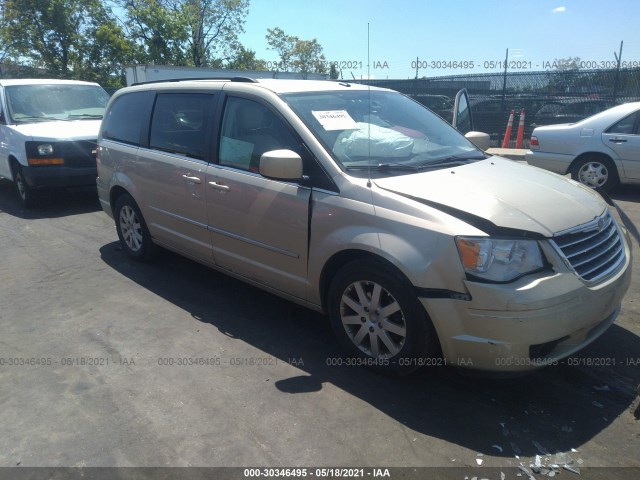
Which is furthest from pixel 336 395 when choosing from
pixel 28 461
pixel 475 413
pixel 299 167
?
pixel 28 461

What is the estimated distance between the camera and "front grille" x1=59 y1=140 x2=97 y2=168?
774 centimetres

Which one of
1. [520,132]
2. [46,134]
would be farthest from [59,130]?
[520,132]

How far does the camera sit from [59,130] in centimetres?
798

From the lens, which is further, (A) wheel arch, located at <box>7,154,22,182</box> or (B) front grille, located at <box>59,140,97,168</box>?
(A) wheel arch, located at <box>7,154,22,182</box>

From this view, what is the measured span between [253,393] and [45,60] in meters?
28.6

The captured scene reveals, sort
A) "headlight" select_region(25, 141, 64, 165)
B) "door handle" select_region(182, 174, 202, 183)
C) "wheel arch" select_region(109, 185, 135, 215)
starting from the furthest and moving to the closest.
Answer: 1. "headlight" select_region(25, 141, 64, 165)
2. "wheel arch" select_region(109, 185, 135, 215)
3. "door handle" select_region(182, 174, 202, 183)

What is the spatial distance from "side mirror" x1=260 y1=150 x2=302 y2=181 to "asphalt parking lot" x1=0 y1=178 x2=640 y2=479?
50.2 inches

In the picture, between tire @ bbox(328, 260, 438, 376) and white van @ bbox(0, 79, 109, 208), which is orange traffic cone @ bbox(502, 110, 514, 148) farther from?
tire @ bbox(328, 260, 438, 376)

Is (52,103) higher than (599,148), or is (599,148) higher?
(52,103)

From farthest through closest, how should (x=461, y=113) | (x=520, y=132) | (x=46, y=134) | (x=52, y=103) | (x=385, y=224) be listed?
1. (x=520, y=132)
2. (x=52, y=103)
3. (x=46, y=134)
4. (x=461, y=113)
5. (x=385, y=224)

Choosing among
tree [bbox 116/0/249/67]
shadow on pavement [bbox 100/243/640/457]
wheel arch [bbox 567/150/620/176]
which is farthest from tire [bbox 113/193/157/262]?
tree [bbox 116/0/249/67]

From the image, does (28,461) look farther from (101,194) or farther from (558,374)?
(101,194)

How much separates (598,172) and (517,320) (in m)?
6.48

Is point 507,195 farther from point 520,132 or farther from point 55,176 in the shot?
point 520,132
